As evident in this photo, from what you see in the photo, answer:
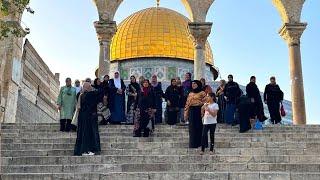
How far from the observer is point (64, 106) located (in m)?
12.4

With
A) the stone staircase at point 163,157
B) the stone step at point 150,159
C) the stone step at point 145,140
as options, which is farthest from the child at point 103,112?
the stone step at point 150,159

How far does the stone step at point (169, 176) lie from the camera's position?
26.6ft

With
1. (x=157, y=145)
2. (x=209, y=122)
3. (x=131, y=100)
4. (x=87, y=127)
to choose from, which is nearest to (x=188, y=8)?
(x=131, y=100)

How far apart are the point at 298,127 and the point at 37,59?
17.1m

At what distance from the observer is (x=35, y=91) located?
2556 centimetres

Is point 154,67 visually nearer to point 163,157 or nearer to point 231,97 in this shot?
point 231,97

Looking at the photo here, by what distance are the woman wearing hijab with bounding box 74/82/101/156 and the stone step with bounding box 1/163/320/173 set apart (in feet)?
3.20

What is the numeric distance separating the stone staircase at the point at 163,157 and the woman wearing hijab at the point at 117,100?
55.6 inches

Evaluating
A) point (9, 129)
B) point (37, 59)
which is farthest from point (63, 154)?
point (37, 59)

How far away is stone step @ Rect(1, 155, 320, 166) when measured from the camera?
366 inches

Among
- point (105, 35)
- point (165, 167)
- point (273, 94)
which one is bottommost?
point (165, 167)

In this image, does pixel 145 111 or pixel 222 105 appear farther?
pixel 222 105

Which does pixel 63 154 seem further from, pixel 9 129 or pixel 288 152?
pixel 288 152

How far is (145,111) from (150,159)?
223 cm
